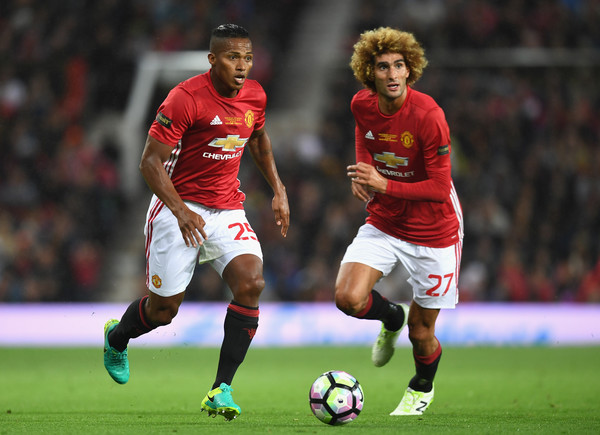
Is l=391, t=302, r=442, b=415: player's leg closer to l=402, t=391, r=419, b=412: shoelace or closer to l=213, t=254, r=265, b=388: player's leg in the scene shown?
l=402, t=391, r=419, b=412: shoelace

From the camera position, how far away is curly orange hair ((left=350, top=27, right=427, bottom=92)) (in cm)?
627

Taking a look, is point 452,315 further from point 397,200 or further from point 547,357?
point 397,200

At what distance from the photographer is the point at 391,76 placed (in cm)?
616

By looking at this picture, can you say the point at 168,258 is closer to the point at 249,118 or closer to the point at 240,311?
the point at 240,311

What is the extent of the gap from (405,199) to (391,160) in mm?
309

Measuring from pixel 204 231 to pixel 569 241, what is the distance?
995 centimetres

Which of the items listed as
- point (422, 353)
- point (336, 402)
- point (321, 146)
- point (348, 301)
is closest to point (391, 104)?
point (348, 301)

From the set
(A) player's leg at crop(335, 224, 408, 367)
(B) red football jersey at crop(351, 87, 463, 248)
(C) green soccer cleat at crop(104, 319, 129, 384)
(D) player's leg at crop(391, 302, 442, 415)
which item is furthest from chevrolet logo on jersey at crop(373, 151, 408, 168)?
(C) green soccer cleat at crop(104, 319, 129, 384)

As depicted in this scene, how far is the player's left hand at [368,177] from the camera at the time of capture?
5918mm

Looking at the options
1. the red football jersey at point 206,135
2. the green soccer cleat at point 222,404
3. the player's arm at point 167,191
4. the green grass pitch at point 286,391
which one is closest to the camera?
the green grass pitch at point 286,391

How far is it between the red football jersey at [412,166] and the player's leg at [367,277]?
14 cm

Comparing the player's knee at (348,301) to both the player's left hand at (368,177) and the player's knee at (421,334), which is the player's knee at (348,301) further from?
the player's left hand at (368,177)

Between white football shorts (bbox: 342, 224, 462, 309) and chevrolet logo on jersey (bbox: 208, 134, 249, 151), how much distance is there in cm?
107

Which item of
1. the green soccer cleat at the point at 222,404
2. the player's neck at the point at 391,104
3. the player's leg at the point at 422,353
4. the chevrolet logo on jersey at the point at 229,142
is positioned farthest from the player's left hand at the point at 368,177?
the green soccer cleat at the point at 222,404
